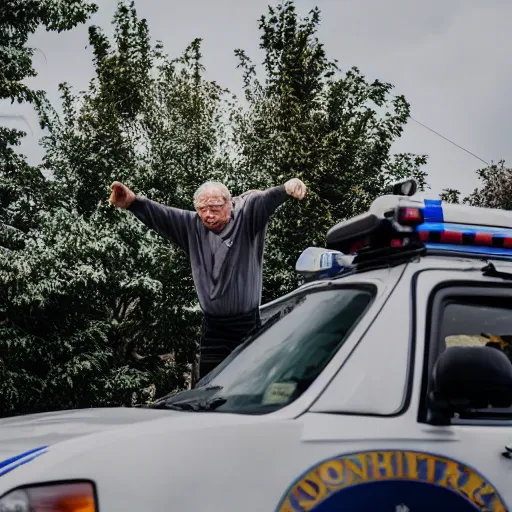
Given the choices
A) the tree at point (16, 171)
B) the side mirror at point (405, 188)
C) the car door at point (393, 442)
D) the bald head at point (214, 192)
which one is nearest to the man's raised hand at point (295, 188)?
the bald head at point (214, 192)

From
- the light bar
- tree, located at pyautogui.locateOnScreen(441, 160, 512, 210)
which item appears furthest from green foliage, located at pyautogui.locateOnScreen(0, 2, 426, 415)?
the light bar

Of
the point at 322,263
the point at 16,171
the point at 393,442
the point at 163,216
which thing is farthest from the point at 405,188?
the point at 16,171

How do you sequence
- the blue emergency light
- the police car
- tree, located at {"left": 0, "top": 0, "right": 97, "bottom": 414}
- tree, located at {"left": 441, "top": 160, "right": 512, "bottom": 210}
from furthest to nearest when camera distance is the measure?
tree, located at {"left": 441, "top": 160, "right": 512, "bottom": 210} → tree, located at {"left": 0, "top": 0, "right": 97, "bottom": 414} → the blue emergency light → the police car

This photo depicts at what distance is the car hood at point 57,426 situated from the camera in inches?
90.5

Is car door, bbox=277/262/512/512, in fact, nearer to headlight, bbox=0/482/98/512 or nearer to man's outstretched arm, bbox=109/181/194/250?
headlight, bbox=0/482/98/512

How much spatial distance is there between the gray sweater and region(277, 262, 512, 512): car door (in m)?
1.93

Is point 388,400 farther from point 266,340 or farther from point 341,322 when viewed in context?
point 266,340

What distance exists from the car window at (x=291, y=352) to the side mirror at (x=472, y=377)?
318 mm

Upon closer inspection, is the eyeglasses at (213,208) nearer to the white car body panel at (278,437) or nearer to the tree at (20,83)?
the white car body panel at (278,437)

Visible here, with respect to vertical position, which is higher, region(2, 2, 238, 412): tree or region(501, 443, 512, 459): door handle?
region(2, 2, 238, 412): tree

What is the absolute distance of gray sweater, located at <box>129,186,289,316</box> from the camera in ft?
15.4

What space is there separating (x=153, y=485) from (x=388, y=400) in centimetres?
73

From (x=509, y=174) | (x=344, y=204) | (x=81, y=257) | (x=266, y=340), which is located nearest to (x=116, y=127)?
(x=81, y=257)

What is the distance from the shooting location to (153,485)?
7.04ft
